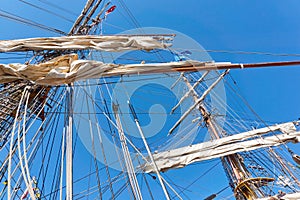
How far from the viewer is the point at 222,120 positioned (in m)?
11.8

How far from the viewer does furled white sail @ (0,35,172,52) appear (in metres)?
3.92

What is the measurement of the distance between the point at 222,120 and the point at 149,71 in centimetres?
905

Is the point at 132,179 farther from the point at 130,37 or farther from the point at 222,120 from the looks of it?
the point at 222,120

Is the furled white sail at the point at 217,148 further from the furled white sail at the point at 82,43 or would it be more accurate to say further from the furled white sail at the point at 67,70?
the furled white sail at the point at 67,70

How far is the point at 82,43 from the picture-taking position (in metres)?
4.38

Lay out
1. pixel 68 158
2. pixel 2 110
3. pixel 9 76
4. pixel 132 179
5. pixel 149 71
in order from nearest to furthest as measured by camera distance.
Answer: pixel 68 158 → pixel 132 179 → pixel 9 76 → pixel 149 71 → pixel 2 110

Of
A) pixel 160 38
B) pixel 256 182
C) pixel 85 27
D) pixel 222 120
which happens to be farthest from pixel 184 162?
pixel 85 27

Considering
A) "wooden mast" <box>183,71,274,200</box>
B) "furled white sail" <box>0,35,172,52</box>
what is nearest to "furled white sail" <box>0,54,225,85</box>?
"furled white sail" <box>0,35,172,52</box>

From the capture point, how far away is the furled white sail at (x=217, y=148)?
30.1 feet

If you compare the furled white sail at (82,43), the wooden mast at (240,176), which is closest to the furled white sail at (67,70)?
the furled white sail at (82,43)

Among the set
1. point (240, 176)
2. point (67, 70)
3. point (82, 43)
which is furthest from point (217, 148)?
point (67, 70)

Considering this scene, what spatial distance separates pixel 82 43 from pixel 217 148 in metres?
6.96

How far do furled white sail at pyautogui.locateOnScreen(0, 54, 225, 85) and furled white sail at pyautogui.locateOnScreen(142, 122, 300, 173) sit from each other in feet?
20.1

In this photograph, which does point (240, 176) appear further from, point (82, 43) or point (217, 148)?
point (82, 43)
